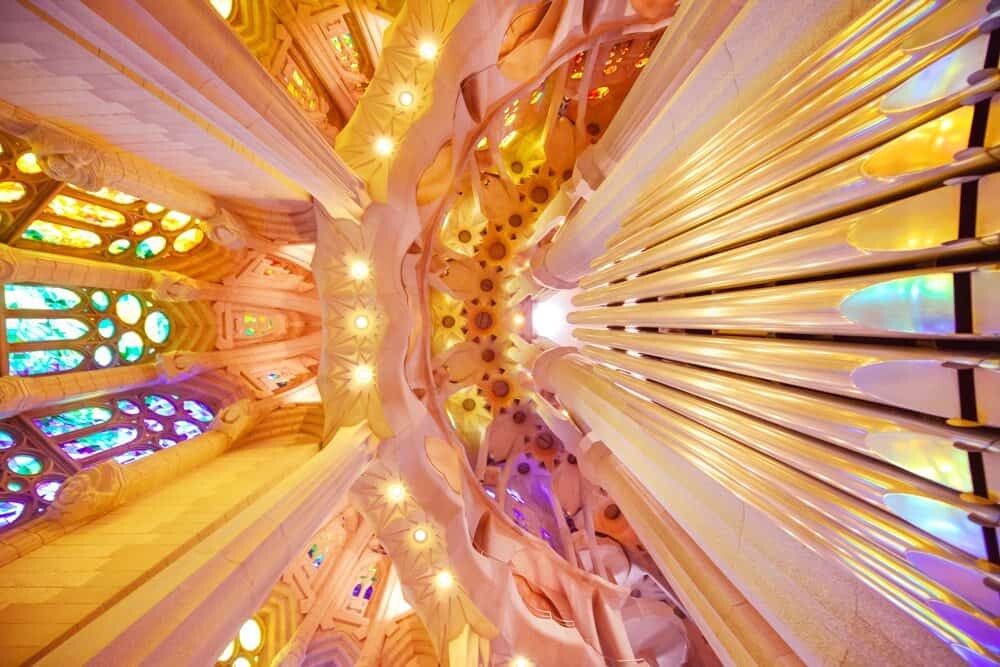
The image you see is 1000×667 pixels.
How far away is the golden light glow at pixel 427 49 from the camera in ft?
19.1

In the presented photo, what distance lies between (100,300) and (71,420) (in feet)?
7.88

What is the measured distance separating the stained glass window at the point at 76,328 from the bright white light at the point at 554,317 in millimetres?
9209

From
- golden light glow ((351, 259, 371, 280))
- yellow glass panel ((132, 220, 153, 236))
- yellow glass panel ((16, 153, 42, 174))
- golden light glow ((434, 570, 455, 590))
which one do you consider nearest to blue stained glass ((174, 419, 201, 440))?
yellow glass panel ((132, 220, 153, 236))

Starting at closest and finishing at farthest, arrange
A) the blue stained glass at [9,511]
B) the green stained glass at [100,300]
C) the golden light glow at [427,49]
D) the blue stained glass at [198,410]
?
the blue stained glass at [9,511] → the golden light glow at [427,49] → the green stained glass at [100,300] → the blue stained glass at [198,410]

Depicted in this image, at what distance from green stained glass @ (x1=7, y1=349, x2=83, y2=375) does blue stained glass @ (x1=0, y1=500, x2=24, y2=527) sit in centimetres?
200

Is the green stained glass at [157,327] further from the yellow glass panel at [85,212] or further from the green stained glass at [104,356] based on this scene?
the yellow glass panel at [85,212]

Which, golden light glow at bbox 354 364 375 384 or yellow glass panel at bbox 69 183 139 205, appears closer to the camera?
golden light glow at bbox 354 364 375 384

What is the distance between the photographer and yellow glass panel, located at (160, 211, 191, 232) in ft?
26.3

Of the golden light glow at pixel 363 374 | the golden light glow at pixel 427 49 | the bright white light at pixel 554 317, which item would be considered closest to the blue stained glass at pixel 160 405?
the golden light glow at pixel 363 374

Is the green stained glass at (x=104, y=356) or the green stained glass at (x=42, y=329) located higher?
the green stained glass at (x=42, y=329)

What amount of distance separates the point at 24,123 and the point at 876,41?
24.3 feet

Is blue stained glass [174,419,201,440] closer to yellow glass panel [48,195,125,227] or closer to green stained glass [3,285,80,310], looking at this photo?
green stained glass [3,285,80,310]

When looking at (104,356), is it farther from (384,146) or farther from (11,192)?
(384,146)

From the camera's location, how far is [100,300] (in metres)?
7.62
